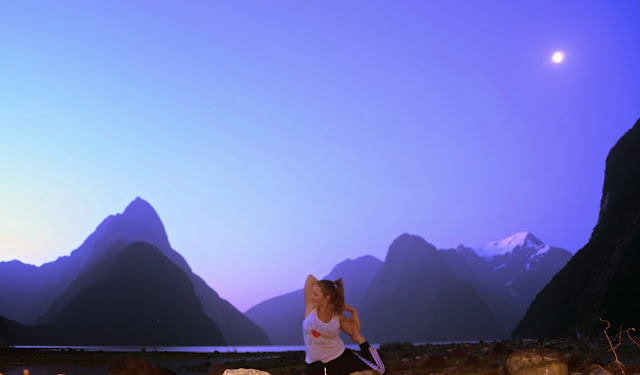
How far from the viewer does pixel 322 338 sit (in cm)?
796

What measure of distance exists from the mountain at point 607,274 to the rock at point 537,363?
52.3 metres

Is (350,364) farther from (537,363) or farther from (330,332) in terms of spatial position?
(537,363)

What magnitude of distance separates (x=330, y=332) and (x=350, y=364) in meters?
0.67

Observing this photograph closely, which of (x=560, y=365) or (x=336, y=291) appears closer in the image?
(x=336, y=291)

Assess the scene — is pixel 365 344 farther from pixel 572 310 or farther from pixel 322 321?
pixel 572 310

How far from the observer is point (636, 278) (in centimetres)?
6047

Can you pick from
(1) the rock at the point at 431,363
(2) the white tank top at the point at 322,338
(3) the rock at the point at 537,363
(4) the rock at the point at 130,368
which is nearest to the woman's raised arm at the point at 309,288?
(2) the white tank top at the point at 322,338

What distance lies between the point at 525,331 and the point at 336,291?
103828mm

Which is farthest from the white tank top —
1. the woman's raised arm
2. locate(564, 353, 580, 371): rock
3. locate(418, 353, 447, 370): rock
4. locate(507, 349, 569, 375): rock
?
locate(418, 353, 447, 370): rock

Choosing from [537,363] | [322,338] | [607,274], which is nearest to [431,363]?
[537,363]

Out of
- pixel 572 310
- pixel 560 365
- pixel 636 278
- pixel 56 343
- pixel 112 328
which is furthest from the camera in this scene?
pixel 112 328

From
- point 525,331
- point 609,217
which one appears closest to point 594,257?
point 609,217

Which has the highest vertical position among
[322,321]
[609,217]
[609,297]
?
[609,217]

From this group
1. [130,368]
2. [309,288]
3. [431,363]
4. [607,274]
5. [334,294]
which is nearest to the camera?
[334,294]
